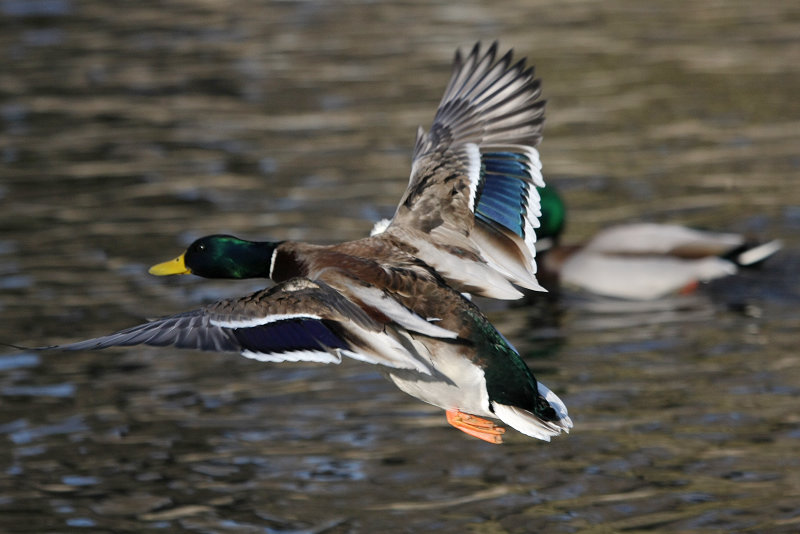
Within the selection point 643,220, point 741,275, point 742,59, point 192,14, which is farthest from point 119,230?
point 192,14

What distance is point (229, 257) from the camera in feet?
20.1

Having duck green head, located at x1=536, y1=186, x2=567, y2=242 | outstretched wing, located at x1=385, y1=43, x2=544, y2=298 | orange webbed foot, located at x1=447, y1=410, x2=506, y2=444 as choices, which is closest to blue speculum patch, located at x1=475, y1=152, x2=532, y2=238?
outstretched wing, located at x1=385, y1=43, x2=544, y2=298

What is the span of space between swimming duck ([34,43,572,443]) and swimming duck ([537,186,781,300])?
14.0 ft

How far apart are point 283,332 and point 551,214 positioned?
6.41 metres

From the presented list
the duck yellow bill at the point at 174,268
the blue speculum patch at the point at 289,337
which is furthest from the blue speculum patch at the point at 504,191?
the duck yellow bill at the point at 174,268

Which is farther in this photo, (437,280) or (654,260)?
(654,260)

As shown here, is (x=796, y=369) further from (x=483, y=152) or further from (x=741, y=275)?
(x=483, y=152)

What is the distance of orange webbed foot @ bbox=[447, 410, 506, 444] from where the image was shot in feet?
18.8

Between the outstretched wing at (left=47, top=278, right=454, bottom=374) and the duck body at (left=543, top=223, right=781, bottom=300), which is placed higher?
the outstretched wing at (left=47, top=278, right=454, bottom=374)

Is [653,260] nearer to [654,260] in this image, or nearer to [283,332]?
[654,260]

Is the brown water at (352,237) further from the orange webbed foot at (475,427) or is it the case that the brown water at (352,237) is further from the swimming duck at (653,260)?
the orange webbed foot at (475,427)

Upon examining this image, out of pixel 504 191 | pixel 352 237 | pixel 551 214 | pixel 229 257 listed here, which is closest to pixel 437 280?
pixel 504 191

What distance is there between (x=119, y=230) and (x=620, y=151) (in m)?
4.90

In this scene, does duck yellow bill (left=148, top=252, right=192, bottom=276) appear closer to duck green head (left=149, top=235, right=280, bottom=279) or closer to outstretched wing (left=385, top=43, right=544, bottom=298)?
duck green head (left=149, top=235, right=280, bottom=279)
